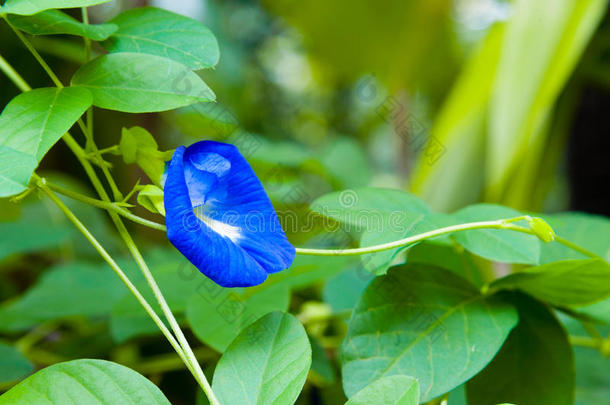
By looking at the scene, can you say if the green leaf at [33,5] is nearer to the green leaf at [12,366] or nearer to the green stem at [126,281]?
the green stem at [126,281]

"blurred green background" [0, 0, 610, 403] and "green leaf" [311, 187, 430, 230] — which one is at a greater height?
"green leaf" [311, 187, 430, 230]

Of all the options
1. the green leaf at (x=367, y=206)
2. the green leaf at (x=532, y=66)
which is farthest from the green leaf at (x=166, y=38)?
the green leaf at (x=532, y=66)

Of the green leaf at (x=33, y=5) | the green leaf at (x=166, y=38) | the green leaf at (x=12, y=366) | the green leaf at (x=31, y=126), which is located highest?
the green leaf at (x=33, y=5)

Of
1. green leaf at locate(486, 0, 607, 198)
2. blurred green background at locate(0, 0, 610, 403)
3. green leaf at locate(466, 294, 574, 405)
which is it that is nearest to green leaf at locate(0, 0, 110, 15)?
blurred green background at locate(0, 0, 610, 403)

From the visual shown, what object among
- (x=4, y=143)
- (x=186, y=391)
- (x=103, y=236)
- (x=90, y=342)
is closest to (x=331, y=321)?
(x=186, y=391)

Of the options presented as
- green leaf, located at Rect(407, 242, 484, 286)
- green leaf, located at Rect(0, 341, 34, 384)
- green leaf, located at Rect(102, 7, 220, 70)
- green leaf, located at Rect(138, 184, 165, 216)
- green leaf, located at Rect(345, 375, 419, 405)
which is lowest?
green leaf, located at Rect(0, 341, 34, 384)

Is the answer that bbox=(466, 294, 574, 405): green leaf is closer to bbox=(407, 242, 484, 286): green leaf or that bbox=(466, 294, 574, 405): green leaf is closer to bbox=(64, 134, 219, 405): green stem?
bbox=(407, 242, 484, 286): green leaf
